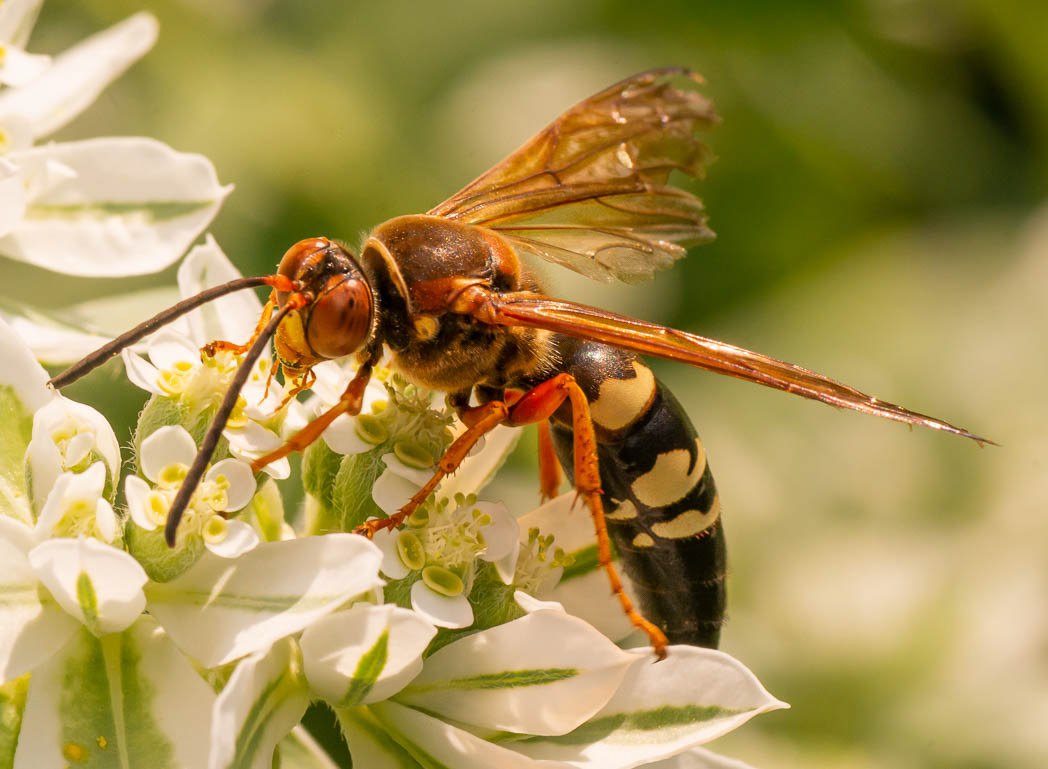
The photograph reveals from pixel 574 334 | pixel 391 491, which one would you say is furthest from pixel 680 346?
pixel 391 491

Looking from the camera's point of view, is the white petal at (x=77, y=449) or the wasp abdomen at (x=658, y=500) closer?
the white petal at (x=77, y=449)

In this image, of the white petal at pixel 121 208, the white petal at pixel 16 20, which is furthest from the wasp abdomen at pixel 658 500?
the white petal at pixel 16 20

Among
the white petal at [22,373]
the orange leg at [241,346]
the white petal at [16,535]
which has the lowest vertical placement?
the white petal at [16,535]

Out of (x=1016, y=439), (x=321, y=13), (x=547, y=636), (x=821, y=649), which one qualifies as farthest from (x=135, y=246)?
(x=1016, y=439)

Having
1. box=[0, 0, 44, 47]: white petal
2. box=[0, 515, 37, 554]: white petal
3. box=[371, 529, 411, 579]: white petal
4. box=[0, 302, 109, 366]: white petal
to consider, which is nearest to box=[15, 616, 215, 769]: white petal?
box=[0, 515, 37, 554]: white petal

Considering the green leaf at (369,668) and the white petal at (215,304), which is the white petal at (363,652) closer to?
the green leaf at (369,668)

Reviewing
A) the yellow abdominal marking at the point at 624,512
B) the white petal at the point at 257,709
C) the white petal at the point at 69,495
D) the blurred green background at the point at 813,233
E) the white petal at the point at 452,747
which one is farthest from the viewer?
the blurred green background at the point at 813,233
